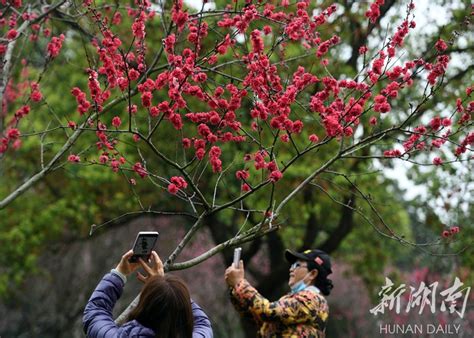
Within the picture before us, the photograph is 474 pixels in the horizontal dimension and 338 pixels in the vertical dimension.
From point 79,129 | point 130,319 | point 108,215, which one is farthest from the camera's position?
point 108,215

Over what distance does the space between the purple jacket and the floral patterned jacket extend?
1.53 metres

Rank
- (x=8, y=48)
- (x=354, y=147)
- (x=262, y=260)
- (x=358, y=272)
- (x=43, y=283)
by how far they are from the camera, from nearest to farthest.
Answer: (x=354, y=147), (x=8, y=48), (x=358, y=272), (x=262, y=260), (x=43, y=283)

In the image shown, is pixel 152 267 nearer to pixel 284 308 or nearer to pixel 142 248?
pixel 142 248

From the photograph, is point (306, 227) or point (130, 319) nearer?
point (130, 319)

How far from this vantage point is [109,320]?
3.01 meters

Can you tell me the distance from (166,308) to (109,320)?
13.2 inches

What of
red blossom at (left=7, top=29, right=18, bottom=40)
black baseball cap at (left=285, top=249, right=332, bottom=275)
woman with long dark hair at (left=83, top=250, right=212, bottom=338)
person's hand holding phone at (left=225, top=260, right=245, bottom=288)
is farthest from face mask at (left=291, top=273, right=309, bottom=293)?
red blossom at (left=7, top=29, right=18, bottom=40)

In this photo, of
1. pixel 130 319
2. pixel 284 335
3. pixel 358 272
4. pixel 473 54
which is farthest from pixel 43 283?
pixel 130 319

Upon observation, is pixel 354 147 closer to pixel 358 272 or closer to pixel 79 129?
pixel 79 129

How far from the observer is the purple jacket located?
2.87 m

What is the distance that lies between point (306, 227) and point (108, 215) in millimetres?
3370

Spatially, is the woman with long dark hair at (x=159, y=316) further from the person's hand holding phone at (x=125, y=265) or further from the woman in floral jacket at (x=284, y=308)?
the woman in floral jacket at (x=284, y=308)

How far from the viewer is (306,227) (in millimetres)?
12344

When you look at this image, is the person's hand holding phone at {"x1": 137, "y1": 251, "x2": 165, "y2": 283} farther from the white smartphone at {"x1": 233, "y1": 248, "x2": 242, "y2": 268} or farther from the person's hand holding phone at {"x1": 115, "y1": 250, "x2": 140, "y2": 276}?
the white smartphone at {"x1": 233, "y1": 248, "x2": 242, "y2": 268}
